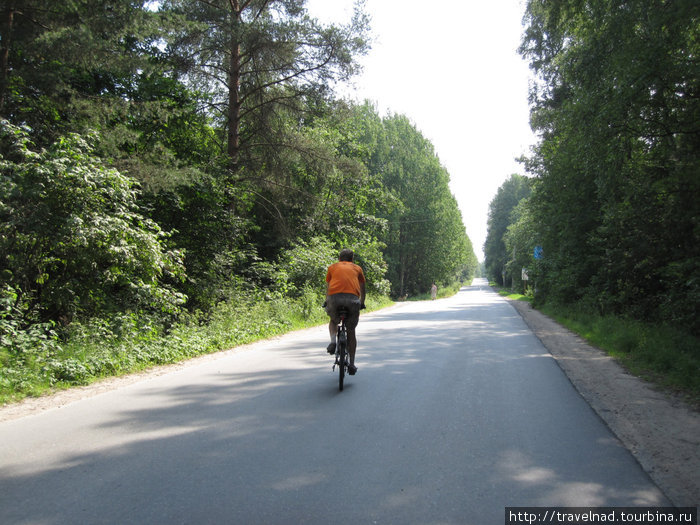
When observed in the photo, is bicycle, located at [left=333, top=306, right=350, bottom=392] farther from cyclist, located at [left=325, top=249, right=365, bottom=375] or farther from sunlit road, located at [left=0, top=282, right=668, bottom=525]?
A: sunlit road, located at [left=0, top=282, right=668, bottom=525]

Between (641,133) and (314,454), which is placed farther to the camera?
(641,133)

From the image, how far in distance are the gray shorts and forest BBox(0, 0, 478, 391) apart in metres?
3.55

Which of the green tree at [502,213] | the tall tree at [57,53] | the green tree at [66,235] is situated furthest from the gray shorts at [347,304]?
the green tree at [502,213]

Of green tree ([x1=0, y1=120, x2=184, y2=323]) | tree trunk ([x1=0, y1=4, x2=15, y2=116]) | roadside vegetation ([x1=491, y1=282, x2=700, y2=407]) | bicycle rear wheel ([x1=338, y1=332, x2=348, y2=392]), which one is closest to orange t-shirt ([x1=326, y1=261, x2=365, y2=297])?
bicycle rear wheel ([x1=338, y1=332, x2=348, y2=392])

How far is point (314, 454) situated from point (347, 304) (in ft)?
9.05

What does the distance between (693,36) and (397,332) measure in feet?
29.3

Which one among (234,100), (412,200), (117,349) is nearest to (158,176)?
(117,349)

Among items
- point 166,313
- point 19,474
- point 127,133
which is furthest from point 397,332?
point 19,474

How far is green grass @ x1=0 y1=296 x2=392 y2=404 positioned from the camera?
5.88 meters

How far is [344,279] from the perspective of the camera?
645 centimetres

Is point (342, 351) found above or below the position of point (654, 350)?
above

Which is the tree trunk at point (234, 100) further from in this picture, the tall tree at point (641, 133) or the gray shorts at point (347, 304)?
the gray shorts at point (347, 304)

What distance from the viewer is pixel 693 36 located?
805cm

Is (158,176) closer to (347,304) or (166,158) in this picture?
(166,158)
